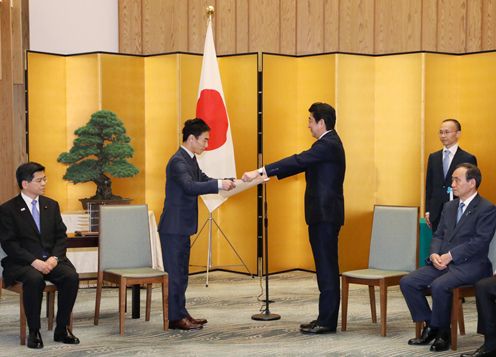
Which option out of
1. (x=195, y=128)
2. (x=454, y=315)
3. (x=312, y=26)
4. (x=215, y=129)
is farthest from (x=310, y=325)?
(x=312, y=26)

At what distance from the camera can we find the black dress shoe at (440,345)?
5.18 metres

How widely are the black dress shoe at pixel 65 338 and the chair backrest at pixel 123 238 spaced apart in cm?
72

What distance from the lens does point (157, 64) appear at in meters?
8.25

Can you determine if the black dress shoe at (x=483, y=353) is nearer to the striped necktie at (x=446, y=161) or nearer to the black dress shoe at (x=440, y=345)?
the black dress shoe at (x=440, y=345)

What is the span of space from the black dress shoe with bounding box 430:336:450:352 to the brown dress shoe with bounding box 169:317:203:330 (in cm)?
170

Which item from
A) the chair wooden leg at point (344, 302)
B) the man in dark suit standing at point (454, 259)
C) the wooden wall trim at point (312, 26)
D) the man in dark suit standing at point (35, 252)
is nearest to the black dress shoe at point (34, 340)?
the man in dark suit standing at point (35, 252)

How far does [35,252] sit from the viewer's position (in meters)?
5.55

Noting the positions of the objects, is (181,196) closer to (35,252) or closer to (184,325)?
(184,325)

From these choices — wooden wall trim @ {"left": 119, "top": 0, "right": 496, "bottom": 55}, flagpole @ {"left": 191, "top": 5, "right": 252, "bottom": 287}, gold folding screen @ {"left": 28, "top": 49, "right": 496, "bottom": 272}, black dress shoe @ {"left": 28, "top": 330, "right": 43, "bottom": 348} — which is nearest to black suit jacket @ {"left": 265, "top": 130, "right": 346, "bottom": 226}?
black dress shoe @ {"left": 28, "top": 330, "right": 43, "bottom": 348}

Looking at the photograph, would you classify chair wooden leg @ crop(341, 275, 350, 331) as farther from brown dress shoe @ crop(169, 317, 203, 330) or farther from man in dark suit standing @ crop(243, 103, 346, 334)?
brown dress shoe @ crop(169, 317, 203, 330)

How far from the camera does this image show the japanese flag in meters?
7.75

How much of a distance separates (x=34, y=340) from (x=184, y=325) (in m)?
1.09

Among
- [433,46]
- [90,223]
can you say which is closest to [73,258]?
[90,223]

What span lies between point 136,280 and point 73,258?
190 centimetres
